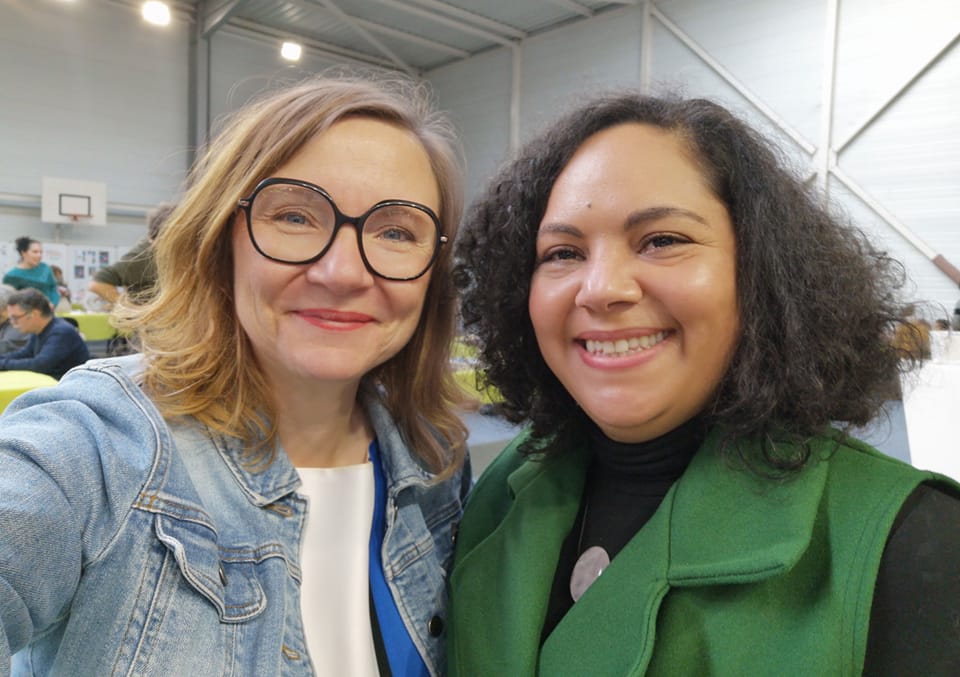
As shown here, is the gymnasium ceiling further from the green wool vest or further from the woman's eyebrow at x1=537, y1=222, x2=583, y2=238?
the green wool vest

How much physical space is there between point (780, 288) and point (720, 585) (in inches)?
18.1

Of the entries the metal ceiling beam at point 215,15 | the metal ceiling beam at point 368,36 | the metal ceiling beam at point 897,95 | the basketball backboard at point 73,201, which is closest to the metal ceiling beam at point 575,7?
the metal ceiling beam at point 368,36

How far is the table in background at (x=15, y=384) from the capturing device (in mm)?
2773

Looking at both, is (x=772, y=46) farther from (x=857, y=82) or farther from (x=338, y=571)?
(x=338, y=571)

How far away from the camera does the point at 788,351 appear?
1.03 m

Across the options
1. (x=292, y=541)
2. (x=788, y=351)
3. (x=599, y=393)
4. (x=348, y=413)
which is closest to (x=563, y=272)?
(x=599, y=393)

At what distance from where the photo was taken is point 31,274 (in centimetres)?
733

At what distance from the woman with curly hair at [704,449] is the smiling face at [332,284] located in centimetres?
30

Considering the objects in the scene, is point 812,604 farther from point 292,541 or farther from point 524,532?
point 292,541

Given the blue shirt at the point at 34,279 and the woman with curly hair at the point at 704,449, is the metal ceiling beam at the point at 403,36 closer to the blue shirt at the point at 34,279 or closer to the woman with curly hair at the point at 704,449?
the blue shirt at the point at 34,279

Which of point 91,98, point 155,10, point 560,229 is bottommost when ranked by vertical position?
point 560,229

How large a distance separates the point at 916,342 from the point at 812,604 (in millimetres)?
640

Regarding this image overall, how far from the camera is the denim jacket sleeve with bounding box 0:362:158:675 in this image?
78cm

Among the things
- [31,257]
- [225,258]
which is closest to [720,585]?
[225,258]
